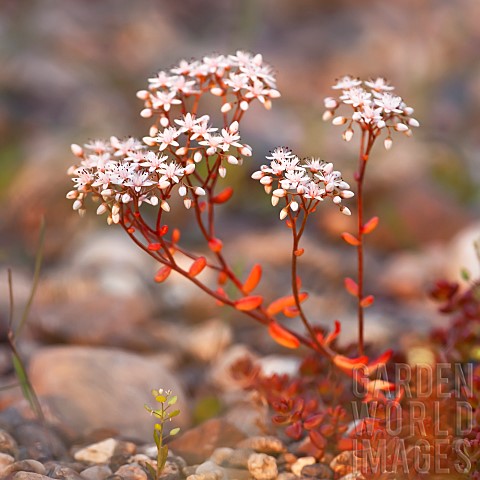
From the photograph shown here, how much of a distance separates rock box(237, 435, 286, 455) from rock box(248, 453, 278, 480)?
0.31ft

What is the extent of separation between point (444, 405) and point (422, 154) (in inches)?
167

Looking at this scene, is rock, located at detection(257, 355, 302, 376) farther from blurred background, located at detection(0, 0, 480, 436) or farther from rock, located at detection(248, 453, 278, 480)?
rock, located at detection(248, 453, 278, 480)

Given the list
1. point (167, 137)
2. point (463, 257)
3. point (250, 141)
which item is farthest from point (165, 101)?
point (250, 141)

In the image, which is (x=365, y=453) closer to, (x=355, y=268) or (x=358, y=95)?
(x=358, y=95)

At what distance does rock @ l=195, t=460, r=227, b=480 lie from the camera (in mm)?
2092

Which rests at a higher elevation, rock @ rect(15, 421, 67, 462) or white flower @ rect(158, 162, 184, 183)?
white flower @ rect(158, 162, 184, 183)

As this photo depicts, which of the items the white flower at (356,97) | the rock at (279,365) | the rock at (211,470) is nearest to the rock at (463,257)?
the rock at (279,365)

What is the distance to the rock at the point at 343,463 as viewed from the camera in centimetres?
215

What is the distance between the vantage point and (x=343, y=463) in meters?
2.17

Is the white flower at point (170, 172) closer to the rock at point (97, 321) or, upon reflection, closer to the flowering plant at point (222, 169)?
the flowering plant at point (222, 169)

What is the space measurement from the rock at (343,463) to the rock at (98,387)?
28.4 inches

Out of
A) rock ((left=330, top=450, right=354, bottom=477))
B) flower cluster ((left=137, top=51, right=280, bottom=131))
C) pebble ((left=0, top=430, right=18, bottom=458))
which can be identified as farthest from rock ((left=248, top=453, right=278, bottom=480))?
flower cluster ((left=137, top=51, right=280, bottom=131))

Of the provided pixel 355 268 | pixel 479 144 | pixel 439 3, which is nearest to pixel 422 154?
pixel 479 144

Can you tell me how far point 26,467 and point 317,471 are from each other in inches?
31.2
